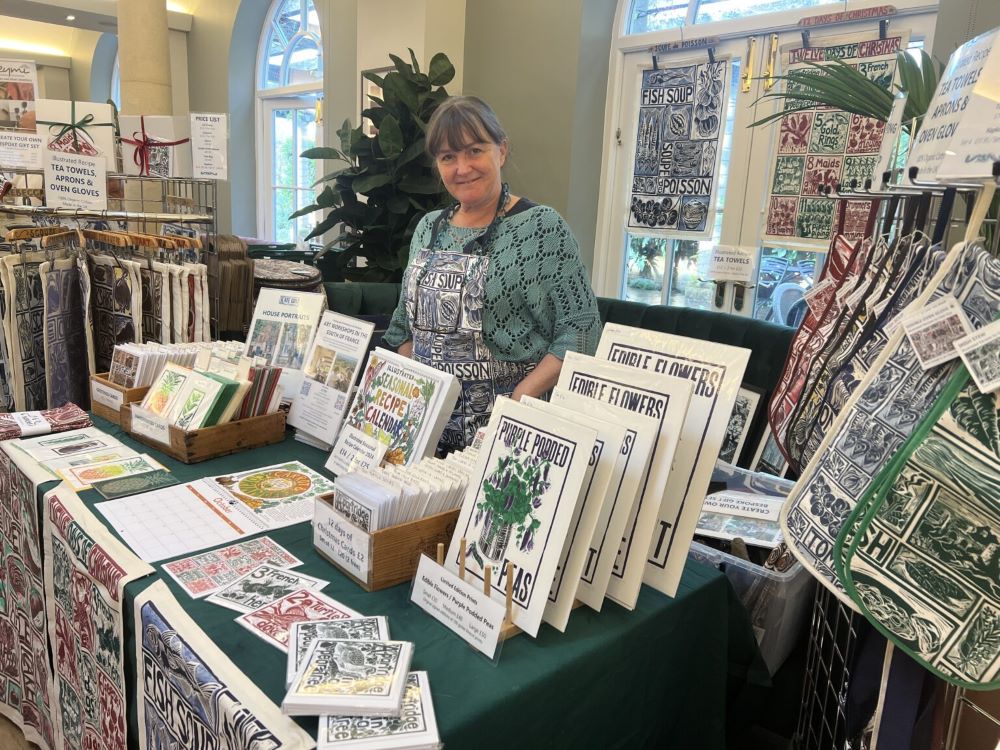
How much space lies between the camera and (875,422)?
0.77 meters

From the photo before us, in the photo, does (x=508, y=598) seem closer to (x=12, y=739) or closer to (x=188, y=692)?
(x=188, y=692)

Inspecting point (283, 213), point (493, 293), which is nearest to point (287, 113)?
point (283, 213)

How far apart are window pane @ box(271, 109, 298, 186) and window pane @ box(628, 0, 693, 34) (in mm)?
4535

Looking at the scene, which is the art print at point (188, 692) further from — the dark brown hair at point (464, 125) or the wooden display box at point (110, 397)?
the dark brown hair at point (464, 125)

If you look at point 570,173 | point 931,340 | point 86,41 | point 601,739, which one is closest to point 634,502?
point 601,739

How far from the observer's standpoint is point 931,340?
73 centimetres

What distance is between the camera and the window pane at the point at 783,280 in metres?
3.50

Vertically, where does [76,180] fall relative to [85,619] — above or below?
above

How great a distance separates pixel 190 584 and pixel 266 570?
0.37 feet

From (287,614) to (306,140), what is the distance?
718 centimetres

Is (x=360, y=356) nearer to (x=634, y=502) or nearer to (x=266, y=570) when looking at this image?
(x=266, y=570)

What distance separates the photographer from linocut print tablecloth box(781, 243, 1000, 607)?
2.38ft

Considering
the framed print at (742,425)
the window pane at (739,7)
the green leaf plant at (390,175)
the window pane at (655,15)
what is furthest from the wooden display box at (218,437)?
the window pane at (655,15)

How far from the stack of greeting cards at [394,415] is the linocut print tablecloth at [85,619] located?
47 cm
